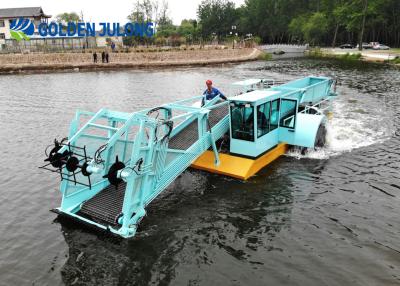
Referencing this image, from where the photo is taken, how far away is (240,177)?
42.5 ft

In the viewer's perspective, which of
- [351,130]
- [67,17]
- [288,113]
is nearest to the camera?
[288,113]

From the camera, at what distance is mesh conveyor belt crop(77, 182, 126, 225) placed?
9.99 meters

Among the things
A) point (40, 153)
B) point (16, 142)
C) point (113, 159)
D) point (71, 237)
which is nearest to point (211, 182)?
point (113, 159)

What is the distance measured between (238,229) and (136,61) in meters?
50.6

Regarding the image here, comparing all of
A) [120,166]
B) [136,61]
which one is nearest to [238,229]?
[120,166]

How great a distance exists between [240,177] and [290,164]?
283 cm

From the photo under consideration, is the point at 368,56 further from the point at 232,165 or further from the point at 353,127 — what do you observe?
the point at 232,165

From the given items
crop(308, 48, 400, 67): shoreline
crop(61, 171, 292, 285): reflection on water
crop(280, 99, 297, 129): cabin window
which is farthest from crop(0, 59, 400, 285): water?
crop(308, 48, 400, 67): shoreline

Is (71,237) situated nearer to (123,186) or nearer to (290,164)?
(123,186)

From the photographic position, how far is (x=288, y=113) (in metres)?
14.8

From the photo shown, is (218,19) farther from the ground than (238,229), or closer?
farther from the ground

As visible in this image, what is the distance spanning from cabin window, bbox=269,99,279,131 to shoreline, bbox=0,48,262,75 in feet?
140

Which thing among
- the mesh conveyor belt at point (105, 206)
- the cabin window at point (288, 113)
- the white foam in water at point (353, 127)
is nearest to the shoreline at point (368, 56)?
the white foam in water at point (353, 127)

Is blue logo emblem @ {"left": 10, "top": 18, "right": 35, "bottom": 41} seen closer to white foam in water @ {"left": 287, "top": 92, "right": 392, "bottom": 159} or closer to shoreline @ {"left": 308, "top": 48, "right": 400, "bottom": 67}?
shoreline @ {"left": 308, "top": 48, "right": 400, "bottom": 67}
